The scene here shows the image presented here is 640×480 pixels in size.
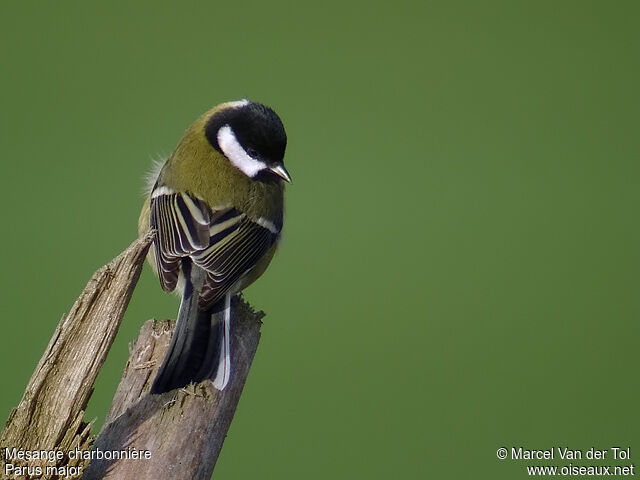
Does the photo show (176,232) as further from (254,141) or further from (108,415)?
(108,415)

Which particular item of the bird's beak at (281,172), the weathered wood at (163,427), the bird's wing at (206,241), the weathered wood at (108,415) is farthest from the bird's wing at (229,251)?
the weathered wood at (108,415)

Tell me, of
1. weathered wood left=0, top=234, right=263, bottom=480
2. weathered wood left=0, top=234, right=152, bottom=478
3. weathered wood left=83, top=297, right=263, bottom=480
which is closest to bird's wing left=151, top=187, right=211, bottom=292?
weathered wood left=83, top=297, right=263, bottom=480

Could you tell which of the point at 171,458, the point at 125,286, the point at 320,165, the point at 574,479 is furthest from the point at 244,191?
the point at 320,165

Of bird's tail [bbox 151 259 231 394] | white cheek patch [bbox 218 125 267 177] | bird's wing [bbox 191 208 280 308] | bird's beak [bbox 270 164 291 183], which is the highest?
white cheek patch [bbox 218 125 267 177]

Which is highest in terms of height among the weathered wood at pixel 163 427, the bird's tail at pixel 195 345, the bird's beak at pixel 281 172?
the bird's beak at pixel 281 172

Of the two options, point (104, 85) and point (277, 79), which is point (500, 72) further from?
point (104, 85)

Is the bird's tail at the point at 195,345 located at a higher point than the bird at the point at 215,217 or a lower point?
lower

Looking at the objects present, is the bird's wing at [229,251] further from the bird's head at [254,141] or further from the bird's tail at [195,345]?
the bird's head at [254,141]

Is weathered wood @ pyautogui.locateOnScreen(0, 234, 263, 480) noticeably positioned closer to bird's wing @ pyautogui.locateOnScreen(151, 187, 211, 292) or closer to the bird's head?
bird's wing @ pyautogui.locateOnScreen(151, 187, 211, 292)

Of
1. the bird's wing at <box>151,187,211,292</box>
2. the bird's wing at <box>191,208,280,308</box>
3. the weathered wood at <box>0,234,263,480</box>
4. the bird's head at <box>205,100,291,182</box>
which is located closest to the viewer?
the weathered wood at <box>0,234,263,480</box>

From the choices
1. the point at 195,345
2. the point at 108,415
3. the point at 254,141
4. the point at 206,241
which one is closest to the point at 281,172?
the point at 254,141
